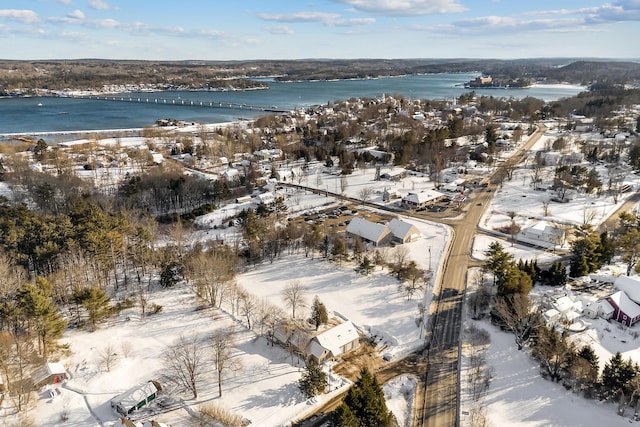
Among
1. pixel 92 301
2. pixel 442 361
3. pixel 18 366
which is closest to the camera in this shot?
pixel 18 366

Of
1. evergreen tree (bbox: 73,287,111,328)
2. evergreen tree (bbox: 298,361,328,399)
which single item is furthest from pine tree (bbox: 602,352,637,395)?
evergreen tree (bbox: 73,287,111,328)

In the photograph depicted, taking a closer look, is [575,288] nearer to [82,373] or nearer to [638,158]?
[82,373]

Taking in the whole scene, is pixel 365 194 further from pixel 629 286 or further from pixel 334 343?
pixel 334 343

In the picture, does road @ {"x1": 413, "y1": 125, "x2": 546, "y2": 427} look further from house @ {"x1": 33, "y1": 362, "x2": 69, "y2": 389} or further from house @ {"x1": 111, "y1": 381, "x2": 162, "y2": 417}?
house @ {"x1": 33, "y1": 362, "x2": 69, "y2": 389}

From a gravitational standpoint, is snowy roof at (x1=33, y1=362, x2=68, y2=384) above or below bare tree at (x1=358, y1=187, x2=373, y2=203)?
below

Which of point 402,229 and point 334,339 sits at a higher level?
point 402,229

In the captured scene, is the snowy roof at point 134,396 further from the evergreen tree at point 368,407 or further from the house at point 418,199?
the house at point 418,199

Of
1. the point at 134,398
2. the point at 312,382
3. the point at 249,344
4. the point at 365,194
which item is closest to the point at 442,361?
the point at 312,382
